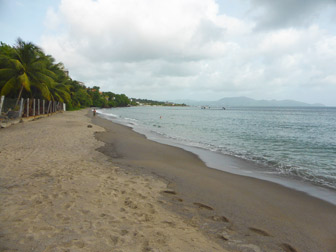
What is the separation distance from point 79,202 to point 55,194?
2.45ft

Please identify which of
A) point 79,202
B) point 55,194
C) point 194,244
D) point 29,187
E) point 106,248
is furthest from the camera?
point 29,187

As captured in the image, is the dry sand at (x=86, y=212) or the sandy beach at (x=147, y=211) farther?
the sandy beach at (x=147, y=211)

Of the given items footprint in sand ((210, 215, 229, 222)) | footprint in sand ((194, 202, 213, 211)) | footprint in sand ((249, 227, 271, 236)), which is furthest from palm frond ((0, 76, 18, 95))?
footprint in sand ((249, 227, 271, 236))

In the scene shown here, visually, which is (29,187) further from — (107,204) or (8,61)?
(8,61)

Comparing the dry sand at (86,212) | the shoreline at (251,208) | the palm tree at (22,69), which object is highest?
the palm tree at (22,69)

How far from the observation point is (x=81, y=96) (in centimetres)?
6269

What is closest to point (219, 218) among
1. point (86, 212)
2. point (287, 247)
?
point (287, 247)

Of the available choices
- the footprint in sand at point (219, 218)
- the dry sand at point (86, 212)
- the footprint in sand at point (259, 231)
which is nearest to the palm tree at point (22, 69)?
the dry sand at point (86, 212)

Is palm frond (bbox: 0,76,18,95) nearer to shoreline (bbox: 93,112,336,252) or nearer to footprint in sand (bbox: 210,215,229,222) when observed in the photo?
shoreline (bbox: 93,112,336,252)

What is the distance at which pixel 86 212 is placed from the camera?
3.90 metres

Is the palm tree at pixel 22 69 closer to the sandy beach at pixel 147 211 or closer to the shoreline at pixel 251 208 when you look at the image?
the sandy beach at pixel 147 211

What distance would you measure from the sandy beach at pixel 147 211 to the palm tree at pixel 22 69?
17619mm

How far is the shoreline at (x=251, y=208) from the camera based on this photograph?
367 cm

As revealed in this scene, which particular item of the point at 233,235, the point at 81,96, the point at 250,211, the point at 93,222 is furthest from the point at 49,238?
the point at 81,96
